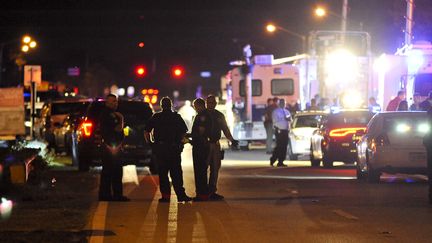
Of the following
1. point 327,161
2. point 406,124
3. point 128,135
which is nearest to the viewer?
point 406,124

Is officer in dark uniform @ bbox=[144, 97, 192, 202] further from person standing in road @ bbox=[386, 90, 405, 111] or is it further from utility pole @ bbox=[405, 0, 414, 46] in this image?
utility pole @ bbox=[405, 0, 414, 46]

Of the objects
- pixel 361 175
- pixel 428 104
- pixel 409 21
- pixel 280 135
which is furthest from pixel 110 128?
pixel 409 21

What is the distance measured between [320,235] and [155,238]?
1.95 meters

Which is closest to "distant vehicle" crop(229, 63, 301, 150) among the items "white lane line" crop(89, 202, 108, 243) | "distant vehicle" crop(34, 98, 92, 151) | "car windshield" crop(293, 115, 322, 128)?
"distant vehicle" crop(34, 98, 92, 151)

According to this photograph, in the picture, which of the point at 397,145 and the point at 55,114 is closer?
the point at 397,145

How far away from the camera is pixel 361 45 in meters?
37.4

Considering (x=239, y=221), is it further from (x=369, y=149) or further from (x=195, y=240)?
(x=369, y=149)

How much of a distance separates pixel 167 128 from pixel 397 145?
209 inches

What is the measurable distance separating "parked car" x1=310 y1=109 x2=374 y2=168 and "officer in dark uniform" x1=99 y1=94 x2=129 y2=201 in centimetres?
851

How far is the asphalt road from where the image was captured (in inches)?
460

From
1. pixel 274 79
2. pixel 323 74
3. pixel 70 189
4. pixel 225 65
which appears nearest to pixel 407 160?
pixel 70 189

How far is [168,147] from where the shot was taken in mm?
15688

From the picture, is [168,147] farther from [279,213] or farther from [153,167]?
[153,167]

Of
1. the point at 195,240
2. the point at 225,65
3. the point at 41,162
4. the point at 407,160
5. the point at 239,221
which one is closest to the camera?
the point at 195,240
